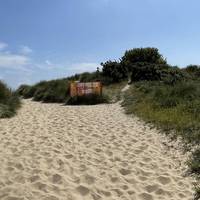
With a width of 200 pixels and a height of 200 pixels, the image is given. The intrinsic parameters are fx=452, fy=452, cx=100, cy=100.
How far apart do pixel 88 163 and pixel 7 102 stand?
9.31 metres

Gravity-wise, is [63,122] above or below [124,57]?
below

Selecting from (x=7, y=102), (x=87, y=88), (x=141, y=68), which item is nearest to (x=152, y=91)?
(x=87, y=88)

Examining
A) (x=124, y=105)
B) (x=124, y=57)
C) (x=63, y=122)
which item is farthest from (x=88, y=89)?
(x=124, y=57)

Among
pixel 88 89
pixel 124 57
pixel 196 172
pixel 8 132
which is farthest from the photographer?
pixel 124 57

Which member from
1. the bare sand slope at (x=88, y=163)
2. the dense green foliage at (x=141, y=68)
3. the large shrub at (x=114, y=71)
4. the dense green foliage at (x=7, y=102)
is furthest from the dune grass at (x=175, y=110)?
the large shrub at (x=114, y=71)

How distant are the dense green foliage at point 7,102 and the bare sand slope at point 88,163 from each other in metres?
2.14

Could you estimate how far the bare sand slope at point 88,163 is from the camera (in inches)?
262

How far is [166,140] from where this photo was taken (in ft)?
33.4

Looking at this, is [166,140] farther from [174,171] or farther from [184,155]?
[174,171]

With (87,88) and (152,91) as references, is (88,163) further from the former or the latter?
(87,88)

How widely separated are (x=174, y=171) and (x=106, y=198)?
6.10 feet

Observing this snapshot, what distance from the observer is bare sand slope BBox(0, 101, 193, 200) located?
6.64 metres

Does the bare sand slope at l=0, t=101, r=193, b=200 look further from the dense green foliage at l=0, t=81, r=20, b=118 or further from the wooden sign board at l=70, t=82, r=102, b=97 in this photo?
the wooden sign board at l=70, t=82, r=102, b=97

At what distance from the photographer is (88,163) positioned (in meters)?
A: 8.18
